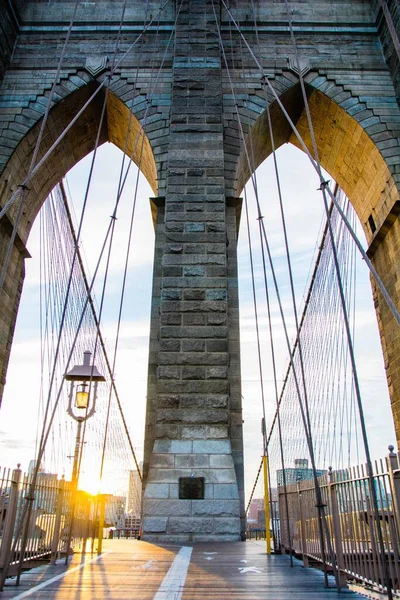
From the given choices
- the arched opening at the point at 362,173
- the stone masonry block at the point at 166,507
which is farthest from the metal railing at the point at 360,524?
the arched opening at the point at 362,173

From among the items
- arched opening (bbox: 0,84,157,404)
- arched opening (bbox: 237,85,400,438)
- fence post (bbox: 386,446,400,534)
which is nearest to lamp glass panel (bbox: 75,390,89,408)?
arched opening (bbox: 0,84,157,404)

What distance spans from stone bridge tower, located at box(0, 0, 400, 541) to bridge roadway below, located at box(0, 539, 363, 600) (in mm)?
1713

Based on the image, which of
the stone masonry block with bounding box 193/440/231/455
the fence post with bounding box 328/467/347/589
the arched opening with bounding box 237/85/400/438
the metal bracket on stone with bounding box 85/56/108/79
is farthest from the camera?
the metal bracket on stone with bounding box 85/56/108/79

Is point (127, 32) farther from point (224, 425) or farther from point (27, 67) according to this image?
point (224, 425)

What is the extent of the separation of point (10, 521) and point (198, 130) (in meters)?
5.83

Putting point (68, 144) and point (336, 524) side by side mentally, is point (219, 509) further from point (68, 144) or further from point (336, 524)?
point (68, 144)

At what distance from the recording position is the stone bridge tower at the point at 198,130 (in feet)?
19.2

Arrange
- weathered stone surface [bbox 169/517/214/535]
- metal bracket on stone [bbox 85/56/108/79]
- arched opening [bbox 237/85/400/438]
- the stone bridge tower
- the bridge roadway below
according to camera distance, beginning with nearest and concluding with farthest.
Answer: the bridge roadway below, weathered stone surface [bbox 169/517/214/535], the stone bridge tower, arched opening [bbox 237/85/400/438], metal bracket on stone [bbox 85/56/108/79]

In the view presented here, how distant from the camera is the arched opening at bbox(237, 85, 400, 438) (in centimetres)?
817

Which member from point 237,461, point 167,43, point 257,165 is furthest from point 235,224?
point 167,43

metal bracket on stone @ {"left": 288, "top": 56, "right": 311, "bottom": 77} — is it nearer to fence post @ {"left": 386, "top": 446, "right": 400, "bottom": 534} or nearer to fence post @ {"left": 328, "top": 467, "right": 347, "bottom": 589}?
fence post @ {"left": 328, "top": 467, "right": 347, "bottom": 589}

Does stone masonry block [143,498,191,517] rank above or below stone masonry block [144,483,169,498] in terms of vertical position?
below

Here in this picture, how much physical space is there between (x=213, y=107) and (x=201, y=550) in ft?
20.0

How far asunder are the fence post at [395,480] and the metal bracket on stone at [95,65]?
8717 mm
